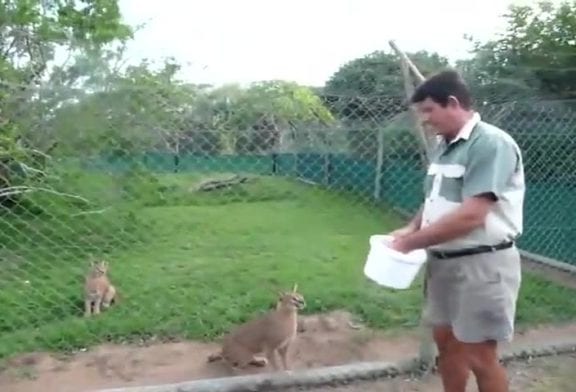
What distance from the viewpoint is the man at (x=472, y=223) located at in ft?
8.63

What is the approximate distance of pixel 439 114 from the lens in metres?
2.77

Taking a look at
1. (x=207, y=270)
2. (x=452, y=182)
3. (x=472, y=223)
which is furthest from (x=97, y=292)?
(x=472, y=223)

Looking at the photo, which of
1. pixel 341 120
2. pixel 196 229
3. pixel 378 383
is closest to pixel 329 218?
pixel 196 229

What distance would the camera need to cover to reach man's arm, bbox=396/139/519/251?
8.52 feet

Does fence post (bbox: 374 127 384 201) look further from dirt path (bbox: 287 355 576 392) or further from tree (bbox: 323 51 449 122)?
dirt path (bbox: 287 355 576 392)

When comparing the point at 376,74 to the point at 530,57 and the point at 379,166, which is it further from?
the point at 379,166

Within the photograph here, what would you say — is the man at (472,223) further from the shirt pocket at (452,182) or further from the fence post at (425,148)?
the fence post at (425,148)

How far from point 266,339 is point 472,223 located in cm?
196

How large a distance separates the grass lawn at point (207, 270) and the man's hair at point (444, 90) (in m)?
2.51

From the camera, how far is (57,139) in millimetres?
4801

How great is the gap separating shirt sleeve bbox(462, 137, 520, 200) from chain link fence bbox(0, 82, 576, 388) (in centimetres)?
210

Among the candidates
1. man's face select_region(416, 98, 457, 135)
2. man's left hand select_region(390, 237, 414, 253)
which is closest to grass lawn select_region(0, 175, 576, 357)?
man's left hand select_region(390, 237, 414, 253)

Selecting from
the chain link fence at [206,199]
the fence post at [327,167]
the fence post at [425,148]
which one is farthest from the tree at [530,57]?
the fence post at [425,148]

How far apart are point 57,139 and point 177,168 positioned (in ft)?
2.82
